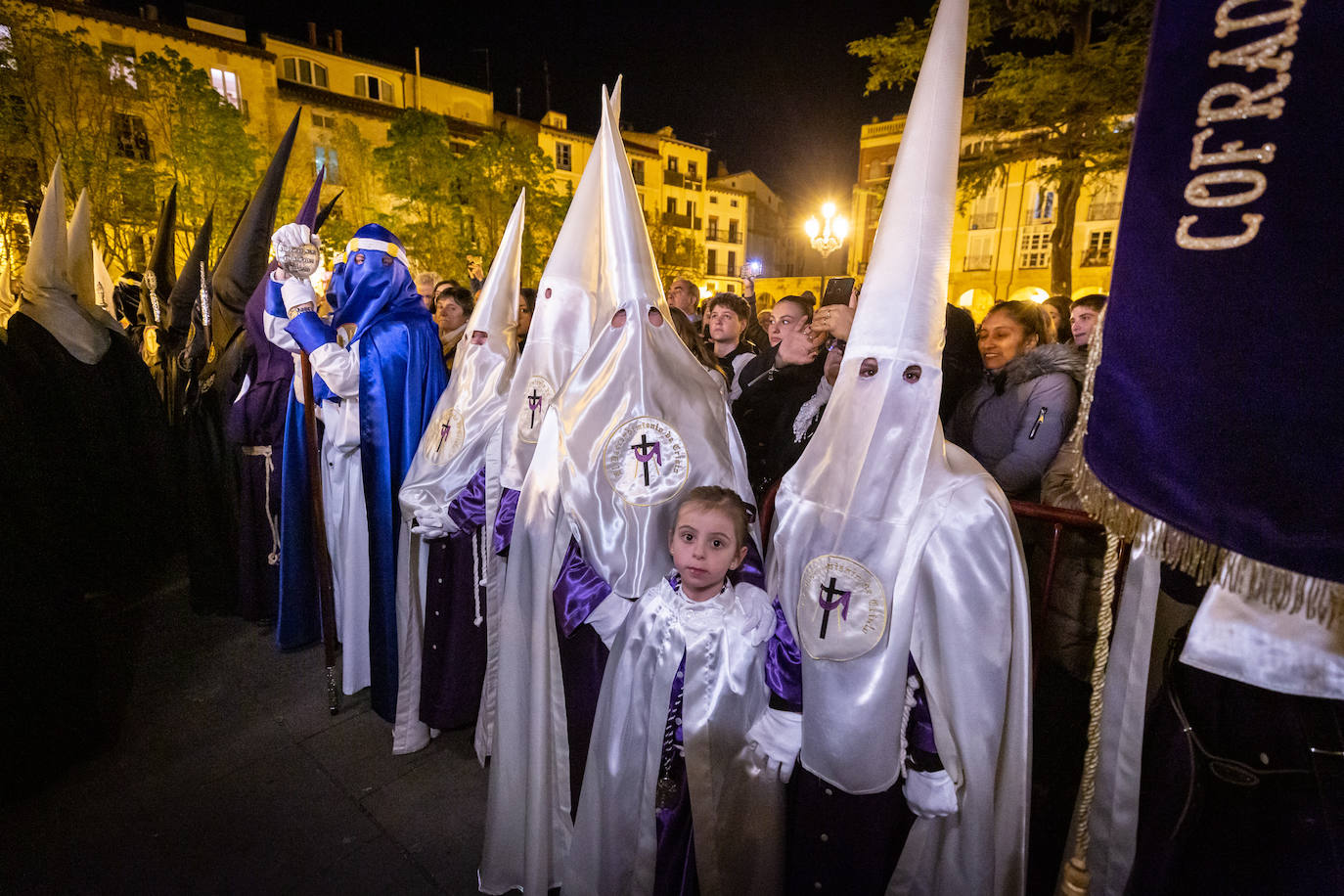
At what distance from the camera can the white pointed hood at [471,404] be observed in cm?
310

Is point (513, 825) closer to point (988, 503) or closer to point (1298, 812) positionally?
point (988, 503)

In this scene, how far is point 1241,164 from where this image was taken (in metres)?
1.00

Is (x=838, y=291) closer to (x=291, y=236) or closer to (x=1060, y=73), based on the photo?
(x=291, y=236)

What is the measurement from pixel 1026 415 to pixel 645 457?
1.84m

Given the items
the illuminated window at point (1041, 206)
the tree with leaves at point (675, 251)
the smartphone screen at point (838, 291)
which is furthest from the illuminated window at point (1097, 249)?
the smartphone screen at point (838, 291)

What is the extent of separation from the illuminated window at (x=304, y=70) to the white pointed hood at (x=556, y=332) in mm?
Result: 35636

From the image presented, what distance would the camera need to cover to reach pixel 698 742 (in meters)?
1.98

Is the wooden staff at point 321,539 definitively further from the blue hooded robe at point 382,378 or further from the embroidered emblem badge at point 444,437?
the embroidered emblem badge at point 444,437

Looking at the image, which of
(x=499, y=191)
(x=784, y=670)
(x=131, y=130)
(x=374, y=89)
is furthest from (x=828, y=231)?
(x=374, y=89)

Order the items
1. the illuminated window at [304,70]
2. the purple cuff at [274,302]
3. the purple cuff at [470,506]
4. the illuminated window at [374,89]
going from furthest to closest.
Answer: the illuminated window at [374,89] → the illuminated window at [304,70] → the purple cuff at [274,302] → the purple cuff at [470,506]

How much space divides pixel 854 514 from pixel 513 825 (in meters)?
1.85

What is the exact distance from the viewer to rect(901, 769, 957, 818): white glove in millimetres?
1765

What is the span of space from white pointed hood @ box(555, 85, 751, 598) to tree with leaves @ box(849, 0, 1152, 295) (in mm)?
9430

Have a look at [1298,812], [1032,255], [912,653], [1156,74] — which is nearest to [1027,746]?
[912,653]
